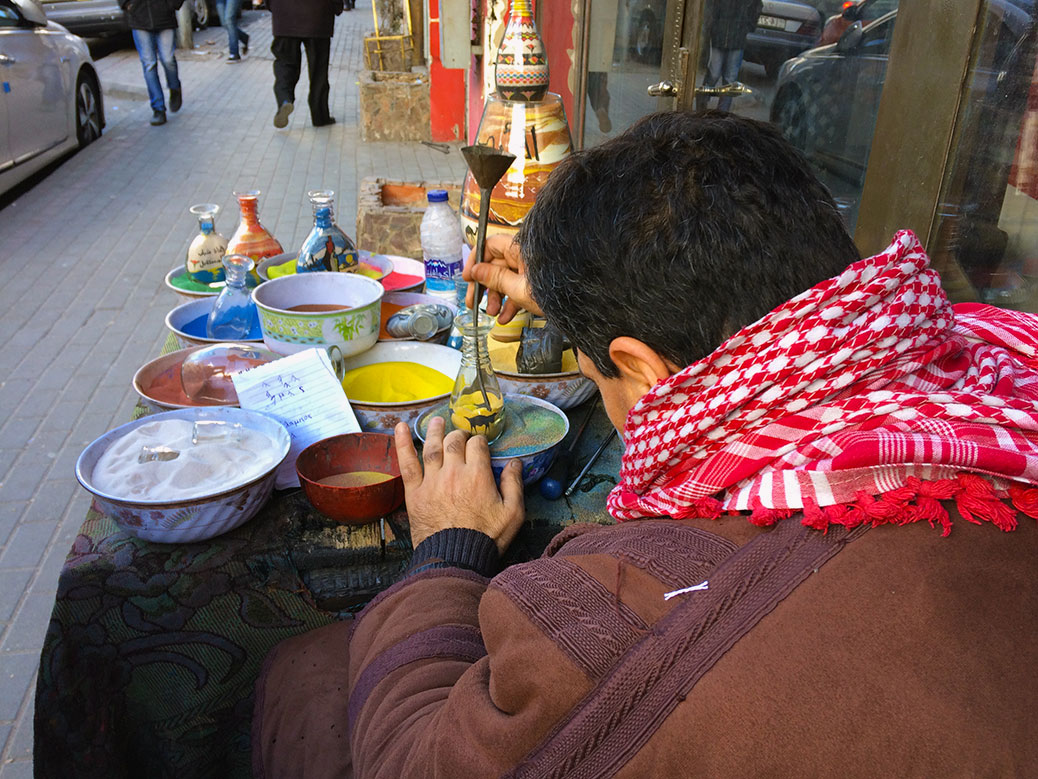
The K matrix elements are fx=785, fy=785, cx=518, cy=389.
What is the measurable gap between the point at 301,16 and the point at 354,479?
26.4 feet

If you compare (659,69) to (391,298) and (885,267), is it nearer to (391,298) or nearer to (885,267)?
(391,298)

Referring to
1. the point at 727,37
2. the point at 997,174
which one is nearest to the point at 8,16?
the point at 727,37

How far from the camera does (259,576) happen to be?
1.40 m

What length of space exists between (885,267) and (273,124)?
9.68m

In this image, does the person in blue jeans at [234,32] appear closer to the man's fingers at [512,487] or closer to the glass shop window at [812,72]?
the glass shop window at [812,72]

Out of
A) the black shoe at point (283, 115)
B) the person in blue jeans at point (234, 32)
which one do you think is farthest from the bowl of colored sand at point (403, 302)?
the person in blue jeans at point (234, 32)

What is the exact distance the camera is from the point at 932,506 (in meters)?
0.78

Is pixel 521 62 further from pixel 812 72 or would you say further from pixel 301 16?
pixel 301 16

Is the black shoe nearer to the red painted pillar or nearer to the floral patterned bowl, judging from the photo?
the red painted pillar

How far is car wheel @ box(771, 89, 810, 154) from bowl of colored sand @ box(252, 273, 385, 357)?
61.7 inches

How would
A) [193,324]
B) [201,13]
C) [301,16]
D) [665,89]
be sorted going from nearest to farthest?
[193,324]
[665,89]
[301,16]
[201,13]

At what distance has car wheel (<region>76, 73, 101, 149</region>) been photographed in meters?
8.14

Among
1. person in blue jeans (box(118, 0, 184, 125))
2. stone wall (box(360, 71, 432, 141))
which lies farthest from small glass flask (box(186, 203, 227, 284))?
person in blue jeans (box(118, 0, 184, 125))

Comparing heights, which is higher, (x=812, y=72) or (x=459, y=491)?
(x=812, y=72)
